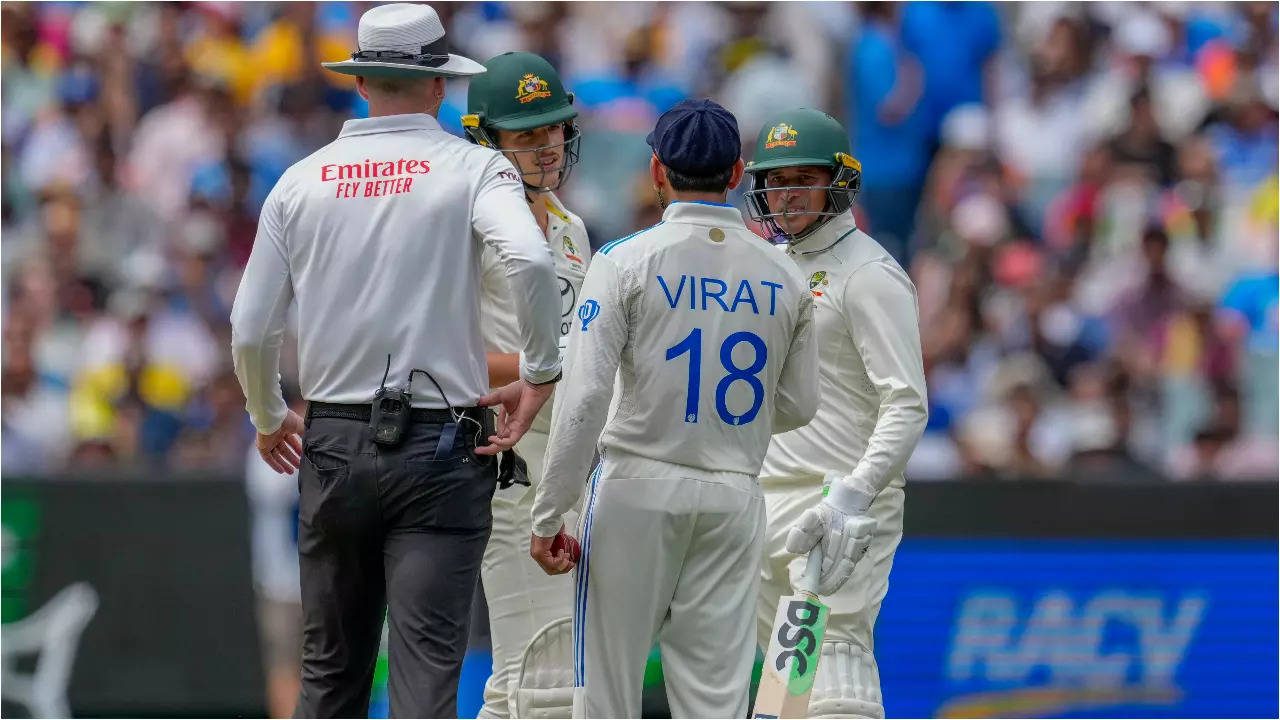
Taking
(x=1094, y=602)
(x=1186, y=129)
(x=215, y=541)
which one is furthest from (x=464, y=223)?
(x=1186, y=129)

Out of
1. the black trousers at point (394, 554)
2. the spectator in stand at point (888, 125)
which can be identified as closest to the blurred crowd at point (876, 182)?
the spectator in stand at point (888, 125)

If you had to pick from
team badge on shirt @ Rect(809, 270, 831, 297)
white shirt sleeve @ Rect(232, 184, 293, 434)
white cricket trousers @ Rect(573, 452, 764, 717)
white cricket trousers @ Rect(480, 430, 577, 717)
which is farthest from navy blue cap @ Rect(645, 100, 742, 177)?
white cricket trousers @ Rect(480, 430, 577, 717)

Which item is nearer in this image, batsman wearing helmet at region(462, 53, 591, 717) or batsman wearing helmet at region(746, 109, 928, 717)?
batsman wearing helmet at region(746, 109, 928, 717)

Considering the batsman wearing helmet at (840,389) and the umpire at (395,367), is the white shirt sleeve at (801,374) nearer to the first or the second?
the batsman wearing helmet at (840,389)

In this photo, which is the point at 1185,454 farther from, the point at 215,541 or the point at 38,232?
the point at 38,232

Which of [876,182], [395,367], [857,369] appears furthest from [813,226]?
[876,182]

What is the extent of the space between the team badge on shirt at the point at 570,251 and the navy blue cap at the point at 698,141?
3.84 feet

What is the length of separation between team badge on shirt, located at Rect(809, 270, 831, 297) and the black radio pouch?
1584 mm

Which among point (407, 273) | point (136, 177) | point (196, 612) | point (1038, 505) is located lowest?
point (196, 612)

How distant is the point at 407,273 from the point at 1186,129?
346 inches

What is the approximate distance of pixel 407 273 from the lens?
545cm

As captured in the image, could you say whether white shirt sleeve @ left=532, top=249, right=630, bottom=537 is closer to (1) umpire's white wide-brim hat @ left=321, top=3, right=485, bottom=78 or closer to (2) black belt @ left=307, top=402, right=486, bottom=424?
(2) black belt @ left=307, top=402, right=486, bottom=424

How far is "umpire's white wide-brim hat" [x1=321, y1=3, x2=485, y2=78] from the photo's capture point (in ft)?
18.3

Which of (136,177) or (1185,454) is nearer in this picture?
(1185,454)
